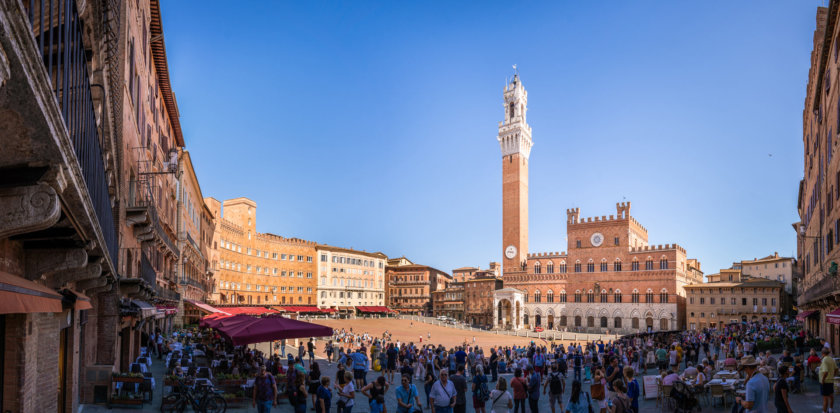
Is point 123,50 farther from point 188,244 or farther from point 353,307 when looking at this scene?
point 353,307

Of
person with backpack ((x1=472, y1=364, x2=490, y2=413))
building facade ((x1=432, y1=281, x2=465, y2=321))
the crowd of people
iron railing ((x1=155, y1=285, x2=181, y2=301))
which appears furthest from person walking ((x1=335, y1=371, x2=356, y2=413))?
building facade ((x1=432, y1=281, x2=465, y2=321))

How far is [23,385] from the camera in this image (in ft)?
24.8

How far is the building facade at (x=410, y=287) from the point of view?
99188 mm

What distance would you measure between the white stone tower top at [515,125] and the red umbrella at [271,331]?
72.3 meters

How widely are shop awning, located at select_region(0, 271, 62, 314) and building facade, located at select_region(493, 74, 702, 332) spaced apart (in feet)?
233

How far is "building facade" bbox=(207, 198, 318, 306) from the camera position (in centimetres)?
6812

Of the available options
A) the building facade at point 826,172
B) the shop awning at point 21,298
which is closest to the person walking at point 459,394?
the shop awning at point 21,298

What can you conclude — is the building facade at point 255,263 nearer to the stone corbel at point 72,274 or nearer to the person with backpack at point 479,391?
the person with backpack at point 479,391

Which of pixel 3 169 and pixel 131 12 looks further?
pixel 131 12

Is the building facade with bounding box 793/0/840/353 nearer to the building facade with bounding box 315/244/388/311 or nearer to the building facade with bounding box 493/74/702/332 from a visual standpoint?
the building facade with bounding box 493/74/702/332

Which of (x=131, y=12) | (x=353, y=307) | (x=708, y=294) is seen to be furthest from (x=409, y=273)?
(x=131, y=12)

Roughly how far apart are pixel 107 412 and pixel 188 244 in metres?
28.2

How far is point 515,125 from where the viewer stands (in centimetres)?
8875

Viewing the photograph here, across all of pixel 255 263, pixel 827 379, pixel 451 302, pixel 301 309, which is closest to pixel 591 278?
pixel 451 302
